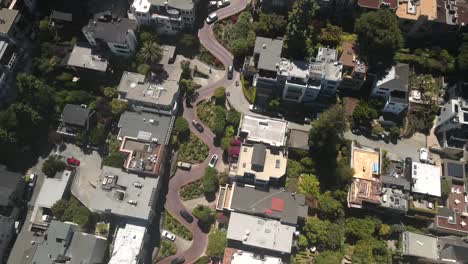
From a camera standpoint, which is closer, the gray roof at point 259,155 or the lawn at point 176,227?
the gray roof at point 259,155

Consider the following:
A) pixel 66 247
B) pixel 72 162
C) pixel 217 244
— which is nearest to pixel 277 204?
pixel 217 244

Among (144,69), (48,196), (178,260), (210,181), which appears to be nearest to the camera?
(178,260)

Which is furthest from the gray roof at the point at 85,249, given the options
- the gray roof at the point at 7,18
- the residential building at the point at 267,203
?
the gray roof at the point at 7,18

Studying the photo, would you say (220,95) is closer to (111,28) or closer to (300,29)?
(300,29)

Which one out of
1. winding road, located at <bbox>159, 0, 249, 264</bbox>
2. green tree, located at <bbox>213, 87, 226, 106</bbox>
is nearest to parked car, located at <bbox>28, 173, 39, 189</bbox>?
winding road, located at <bbox>159, 0, 249, 264</bbox>

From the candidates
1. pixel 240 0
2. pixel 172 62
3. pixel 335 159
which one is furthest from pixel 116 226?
pixel 240 0

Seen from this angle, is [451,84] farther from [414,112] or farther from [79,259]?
[79,259]

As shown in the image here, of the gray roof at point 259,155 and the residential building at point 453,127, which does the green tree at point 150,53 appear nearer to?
the gray roof at point 259,155
